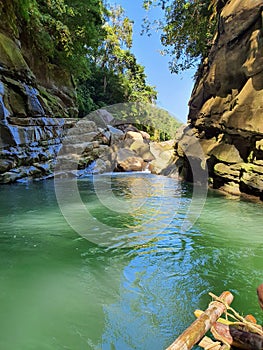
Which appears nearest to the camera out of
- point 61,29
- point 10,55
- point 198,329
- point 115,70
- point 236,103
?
point 198,329

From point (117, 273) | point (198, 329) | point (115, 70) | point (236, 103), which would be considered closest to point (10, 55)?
point (236, 103)

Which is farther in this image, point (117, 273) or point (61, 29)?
point (61, 29)

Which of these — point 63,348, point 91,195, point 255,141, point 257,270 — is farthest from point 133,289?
point 255,141

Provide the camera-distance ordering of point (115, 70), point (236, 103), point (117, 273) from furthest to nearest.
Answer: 1. point (115, 70)
2. point (236, 103)
3. point (117, 273)

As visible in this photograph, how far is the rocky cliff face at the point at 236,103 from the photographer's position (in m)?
8.62

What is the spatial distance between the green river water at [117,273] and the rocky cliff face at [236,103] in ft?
8.95

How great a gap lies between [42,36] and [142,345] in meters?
14.4

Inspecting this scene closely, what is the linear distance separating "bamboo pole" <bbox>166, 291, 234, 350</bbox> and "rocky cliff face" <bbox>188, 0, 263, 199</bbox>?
6530 millimetres

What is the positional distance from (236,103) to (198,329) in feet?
29.7

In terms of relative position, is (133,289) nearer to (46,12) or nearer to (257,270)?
(257,270)

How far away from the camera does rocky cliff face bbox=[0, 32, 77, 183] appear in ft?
→ 34.8

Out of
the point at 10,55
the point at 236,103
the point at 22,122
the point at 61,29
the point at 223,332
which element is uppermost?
the point at 61,29

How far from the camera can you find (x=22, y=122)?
11477 mm

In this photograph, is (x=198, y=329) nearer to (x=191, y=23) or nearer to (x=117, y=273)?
(x=117, y=273)
